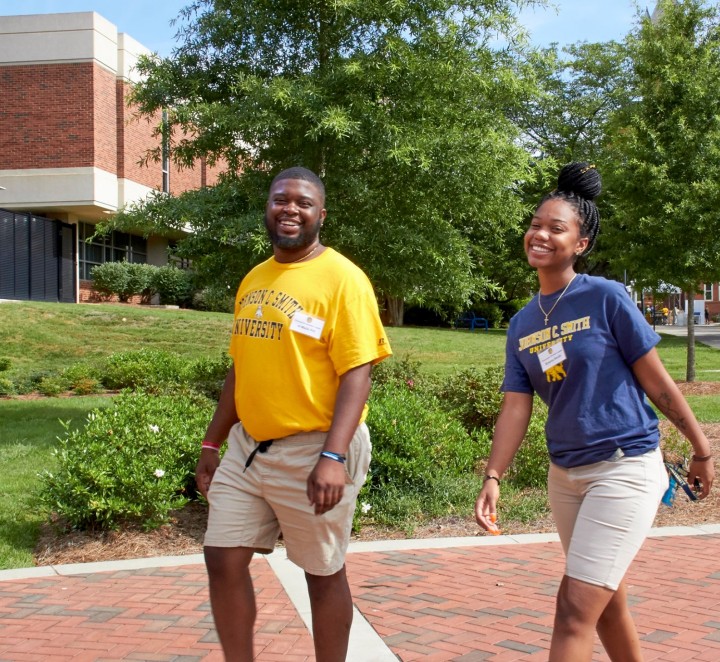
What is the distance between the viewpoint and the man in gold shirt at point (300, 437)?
3012 mm

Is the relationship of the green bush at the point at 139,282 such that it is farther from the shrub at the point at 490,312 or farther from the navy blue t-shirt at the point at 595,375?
the navy blue t-shirt at the point at 595,375

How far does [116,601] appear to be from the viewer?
4.50 metres

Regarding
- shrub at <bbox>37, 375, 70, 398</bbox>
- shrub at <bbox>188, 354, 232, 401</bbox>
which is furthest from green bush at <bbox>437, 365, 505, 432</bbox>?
shrub at <bbox>37, 375, 70, 398</bbox>

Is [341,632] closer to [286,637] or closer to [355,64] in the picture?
[286,637]

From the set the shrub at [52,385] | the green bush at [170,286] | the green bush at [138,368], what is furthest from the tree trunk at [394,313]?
the shrub at [52,385]

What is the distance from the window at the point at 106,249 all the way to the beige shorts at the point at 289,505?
26.0 meters

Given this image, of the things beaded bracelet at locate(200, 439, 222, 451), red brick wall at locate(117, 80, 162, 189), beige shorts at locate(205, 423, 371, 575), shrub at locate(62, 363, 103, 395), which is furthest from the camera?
red brick wall at locate(117, 80, 162, 189)

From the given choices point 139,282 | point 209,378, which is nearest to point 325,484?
point 209,378

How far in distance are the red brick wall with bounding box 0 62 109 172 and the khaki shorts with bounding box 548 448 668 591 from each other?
2557 cm

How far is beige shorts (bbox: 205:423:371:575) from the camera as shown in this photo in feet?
10.0

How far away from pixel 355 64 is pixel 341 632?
602 cm

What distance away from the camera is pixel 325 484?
294 cm

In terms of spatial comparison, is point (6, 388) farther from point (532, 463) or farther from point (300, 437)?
point (300, 437)

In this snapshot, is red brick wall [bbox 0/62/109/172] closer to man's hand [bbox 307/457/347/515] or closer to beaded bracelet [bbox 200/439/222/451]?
beaded bracelet [bbox 200/439/222/451]
